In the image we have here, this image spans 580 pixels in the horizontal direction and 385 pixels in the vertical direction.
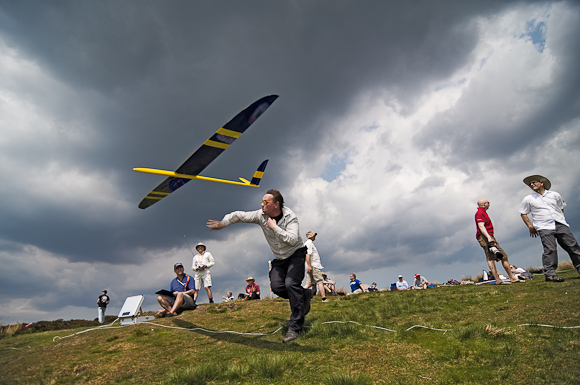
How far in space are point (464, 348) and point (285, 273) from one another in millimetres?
2770

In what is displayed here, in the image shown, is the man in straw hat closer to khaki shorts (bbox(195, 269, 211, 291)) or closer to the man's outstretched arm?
the man's outstretched arm

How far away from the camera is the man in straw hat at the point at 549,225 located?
8.28m

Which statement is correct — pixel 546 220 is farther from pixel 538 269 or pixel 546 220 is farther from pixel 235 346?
pixel 538 269

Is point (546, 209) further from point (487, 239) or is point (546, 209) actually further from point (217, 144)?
point (217, 144)

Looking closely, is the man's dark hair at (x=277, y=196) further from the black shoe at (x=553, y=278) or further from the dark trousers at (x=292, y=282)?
the black shoe at (x=553, y=278)

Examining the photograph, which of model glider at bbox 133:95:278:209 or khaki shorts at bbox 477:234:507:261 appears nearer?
khaki shorts at bbox 477:234:507:261

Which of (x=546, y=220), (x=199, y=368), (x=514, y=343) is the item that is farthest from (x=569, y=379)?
(x=546, y=220)

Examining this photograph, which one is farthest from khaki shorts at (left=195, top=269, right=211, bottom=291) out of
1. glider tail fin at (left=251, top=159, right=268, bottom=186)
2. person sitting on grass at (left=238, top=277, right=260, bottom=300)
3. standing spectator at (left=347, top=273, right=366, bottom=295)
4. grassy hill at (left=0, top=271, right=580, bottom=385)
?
glider tail fin at (left=251, top=159, right=268, bottom=186)

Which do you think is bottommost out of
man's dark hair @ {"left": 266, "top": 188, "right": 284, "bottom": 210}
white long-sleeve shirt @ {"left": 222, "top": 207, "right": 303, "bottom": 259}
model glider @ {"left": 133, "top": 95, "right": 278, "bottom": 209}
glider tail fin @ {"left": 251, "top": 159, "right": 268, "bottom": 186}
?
white long-sleeve shirt @ {"left": 222, "top": 207, "right": 303, "bottom": 259}

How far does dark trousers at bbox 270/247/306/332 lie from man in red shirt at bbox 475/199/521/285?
6.36m

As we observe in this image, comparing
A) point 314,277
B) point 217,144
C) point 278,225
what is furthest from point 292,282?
point 217,144

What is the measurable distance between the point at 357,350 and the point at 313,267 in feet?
21.2

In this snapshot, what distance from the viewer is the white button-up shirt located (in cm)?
835

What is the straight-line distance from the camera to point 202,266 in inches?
490
